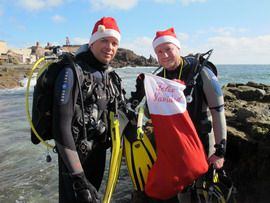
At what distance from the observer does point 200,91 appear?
3500 mm

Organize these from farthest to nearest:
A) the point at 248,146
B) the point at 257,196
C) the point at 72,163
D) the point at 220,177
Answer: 1. the point at 248,146
2. the point at 257,196
3. the point at 220,177
4. the point at 72,163

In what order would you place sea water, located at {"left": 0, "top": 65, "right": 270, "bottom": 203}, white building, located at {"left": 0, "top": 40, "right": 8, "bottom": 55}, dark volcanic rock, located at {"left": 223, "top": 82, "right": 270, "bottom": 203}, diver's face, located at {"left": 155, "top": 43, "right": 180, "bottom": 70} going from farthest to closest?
1. white building, located at {"left": 0, "top": 40, "right": 8, "bottom": 55}
2. sea water, located at {"left": 0, "top": 65, "right": 270, "bottom": 203}
3. dark volcanic rock, located at {"left": 223, "top": 82, "right": 270, "bottom": 203}
4. diver's face, located at {"left": 155, "top": 43, "right": 180, "bottom": 70}

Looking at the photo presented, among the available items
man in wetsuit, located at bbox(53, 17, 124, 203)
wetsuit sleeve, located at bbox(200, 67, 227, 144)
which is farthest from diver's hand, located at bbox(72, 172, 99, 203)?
wetsuit sleeve, located at bbox(200, 67, 227, 144)

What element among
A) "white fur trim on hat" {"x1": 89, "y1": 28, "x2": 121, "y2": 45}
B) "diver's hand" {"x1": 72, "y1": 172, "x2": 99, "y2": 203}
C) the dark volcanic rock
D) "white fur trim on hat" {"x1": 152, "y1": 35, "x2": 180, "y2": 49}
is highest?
"white fur trim on hat" {"x1": 89, "y1": 28, "x2": 121, "y2": 45}

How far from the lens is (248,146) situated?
5359 mm

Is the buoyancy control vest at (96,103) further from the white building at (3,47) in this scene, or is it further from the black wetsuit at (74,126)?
the white building at (3,47)

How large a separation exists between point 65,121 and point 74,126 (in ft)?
0.67

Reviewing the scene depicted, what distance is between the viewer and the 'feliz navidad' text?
126 inches

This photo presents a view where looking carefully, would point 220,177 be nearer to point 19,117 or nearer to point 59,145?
point 59,145

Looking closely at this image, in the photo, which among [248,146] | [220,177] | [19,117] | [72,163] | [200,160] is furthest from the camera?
[19,117]

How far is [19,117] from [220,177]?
40.6 ft

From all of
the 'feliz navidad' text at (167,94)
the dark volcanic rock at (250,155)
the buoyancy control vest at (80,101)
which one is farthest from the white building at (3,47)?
the 'feliz navidad' text at (167,94)

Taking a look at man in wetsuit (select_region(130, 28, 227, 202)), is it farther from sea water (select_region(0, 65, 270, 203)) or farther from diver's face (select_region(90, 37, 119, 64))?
sea water (select_region(0, 65, 270, 203))

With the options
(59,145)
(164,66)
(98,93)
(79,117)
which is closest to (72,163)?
(59,145)
